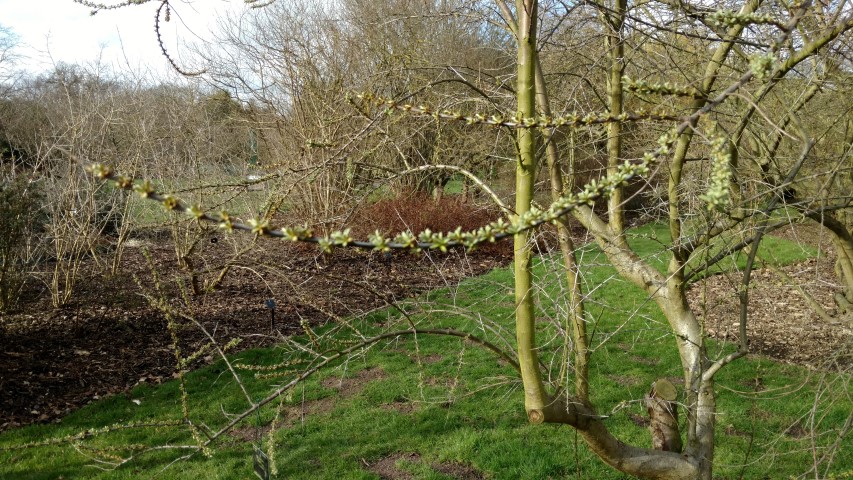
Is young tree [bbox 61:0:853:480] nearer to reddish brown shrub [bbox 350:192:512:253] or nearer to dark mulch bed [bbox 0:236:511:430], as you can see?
dark mulch bed [bbox 0:236:511:430]

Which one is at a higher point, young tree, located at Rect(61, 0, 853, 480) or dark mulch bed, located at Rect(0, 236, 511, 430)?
young tree, located at Rect(61, 0, 853, 480)

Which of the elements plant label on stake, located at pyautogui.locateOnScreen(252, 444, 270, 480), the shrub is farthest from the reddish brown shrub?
plant label on stake, located at pyautogui.locateOnScreen(252, 444, 270, 480)

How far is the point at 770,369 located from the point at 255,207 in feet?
25.1

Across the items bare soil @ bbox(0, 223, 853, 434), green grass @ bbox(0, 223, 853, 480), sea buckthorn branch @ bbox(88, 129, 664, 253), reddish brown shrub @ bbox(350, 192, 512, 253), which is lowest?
green grass @ bbox(0, 223, 853, 480)

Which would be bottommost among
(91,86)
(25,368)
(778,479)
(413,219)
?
(778,479)

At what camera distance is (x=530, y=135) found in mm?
2180

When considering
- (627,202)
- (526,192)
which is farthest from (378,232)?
(627,202)

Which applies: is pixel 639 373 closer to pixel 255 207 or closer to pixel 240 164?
pixel 255 207

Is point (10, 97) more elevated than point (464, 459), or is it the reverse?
point (10, 97)

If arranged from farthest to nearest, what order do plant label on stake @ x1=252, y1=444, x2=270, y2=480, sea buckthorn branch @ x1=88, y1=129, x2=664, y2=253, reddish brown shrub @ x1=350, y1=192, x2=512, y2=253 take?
reddish brown shrub @ x1=350, y1=192, x2=512, y2=253 → plant label on stake @ x1=252, y1=444, x2=270, y2=480 → sea buckthorn branch @ x1=88, y1=129, x2=664, y2=253

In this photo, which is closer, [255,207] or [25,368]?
[25,368]

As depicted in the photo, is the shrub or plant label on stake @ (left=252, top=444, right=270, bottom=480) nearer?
plant label on stake @ (left=252, top=444, right=270, bottom=480)

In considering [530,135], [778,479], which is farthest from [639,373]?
[530,135]

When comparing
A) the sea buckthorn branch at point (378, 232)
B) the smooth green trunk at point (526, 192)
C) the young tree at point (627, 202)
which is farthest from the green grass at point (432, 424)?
the sea buckthorn branch at point (378, 232)
